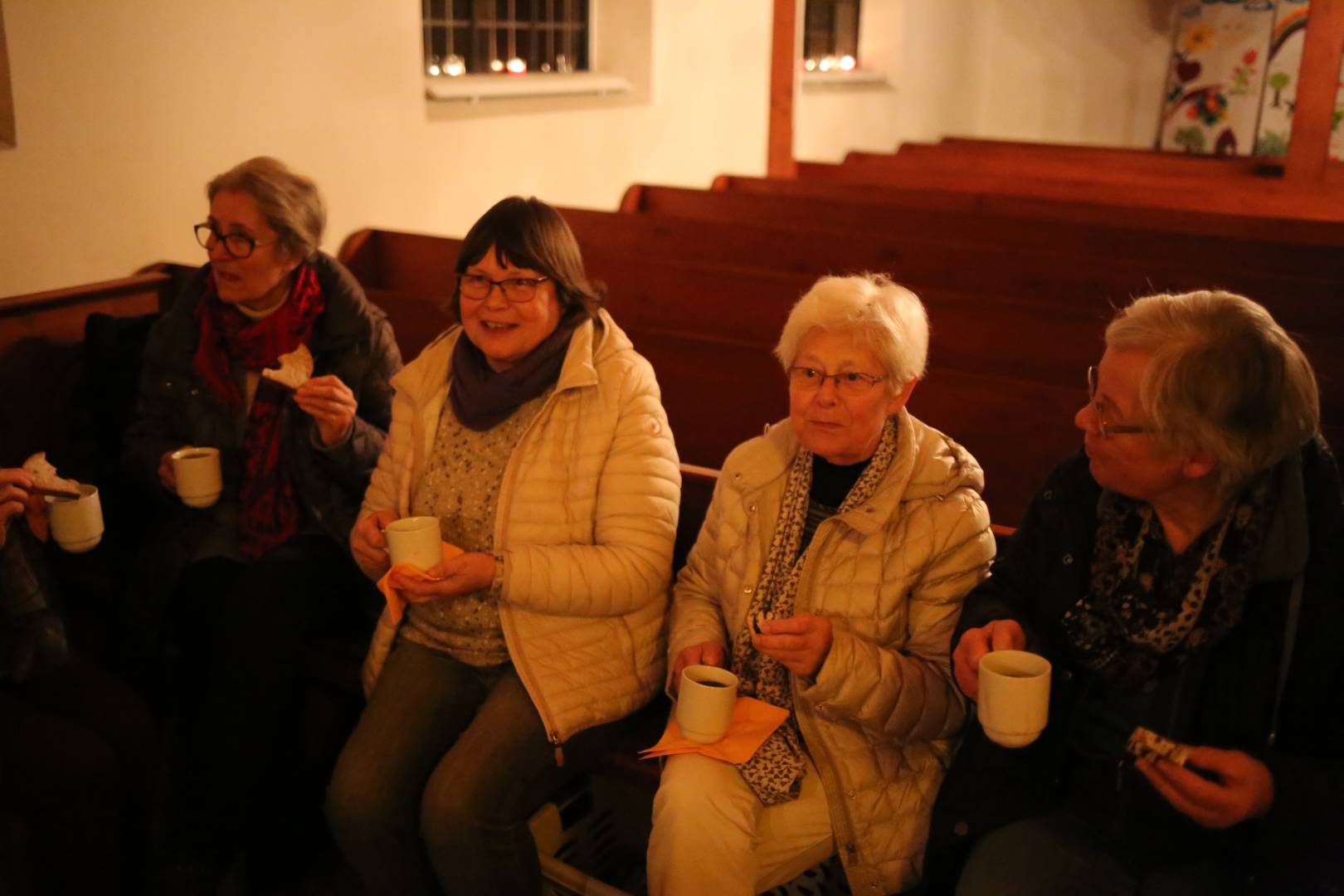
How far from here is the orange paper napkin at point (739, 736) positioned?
1657 mm

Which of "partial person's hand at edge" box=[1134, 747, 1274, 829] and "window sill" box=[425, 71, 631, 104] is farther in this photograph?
"window sill" box=[425, 71, 631, 104]

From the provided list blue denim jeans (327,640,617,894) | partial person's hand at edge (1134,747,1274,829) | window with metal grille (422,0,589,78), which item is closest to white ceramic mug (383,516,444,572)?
blue denim jeans (327,640,617,894)

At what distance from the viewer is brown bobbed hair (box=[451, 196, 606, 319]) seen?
6.51ft

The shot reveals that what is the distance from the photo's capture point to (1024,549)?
171 cm

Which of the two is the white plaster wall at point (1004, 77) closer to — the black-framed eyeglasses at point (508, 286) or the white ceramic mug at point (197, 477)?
the black-framed eyeglasses at point (508, 286)

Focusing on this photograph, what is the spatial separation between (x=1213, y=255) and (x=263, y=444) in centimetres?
259

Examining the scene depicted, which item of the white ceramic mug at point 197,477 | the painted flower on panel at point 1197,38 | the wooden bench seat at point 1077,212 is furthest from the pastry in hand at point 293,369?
the painted flower on panel at point 1197,38

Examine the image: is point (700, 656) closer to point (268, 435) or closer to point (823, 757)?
point (823, 757)

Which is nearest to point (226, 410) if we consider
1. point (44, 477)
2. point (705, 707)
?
point (44, 477)

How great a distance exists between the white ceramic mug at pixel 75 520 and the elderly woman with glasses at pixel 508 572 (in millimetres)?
444

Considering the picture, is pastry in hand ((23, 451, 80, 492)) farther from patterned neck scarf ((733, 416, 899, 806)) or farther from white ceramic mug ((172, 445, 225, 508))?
patterned neck scarf ((733, 416, 899, 806))

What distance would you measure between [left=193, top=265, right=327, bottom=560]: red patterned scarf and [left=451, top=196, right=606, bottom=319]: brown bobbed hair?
0.48 metres

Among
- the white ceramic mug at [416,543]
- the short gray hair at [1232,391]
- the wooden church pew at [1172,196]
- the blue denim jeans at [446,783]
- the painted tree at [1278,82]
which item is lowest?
the blue denim jeans at [446,783]

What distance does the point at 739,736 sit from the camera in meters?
1.70
